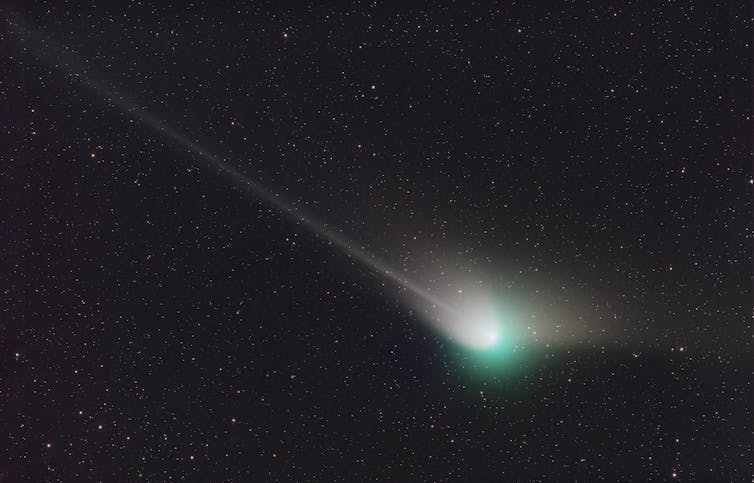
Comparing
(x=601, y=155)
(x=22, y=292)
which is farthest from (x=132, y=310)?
(x=601, y=155)

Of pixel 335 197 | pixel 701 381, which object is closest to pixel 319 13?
pixel 335 197

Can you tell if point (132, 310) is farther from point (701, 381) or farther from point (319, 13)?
point (701, 381)

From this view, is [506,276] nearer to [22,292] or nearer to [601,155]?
[601,155]

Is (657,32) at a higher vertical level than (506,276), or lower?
higher

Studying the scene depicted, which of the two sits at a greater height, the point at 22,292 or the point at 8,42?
the point at 8,42

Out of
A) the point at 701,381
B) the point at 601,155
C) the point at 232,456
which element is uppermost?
the point at 601,155
